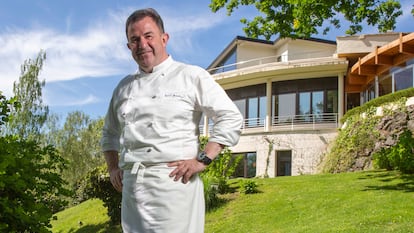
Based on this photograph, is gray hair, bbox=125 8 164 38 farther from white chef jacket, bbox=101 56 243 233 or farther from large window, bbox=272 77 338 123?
large window, bbox=272 77 338 123

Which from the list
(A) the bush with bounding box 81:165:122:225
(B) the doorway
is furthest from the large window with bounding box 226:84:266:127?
(A) the bush with bounding box 81:165:122:225

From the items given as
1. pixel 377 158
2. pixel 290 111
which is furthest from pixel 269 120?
pixel 377 158

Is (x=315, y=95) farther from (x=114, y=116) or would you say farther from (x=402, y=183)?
(x=114, y=116)

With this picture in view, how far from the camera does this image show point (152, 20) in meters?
2.96

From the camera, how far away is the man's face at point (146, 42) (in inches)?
116

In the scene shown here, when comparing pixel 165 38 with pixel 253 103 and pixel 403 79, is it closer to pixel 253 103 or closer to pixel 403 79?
pixel 403 79

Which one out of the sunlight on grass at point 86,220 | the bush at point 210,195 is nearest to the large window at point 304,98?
the sunlight on grass at point 86,220

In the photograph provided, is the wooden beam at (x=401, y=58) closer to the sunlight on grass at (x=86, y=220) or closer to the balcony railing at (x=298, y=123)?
the balcony railing at (x=298, y=123)

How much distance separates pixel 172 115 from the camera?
285cm

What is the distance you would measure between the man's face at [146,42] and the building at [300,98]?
22.8 m

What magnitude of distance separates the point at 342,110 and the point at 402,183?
15.1 meters

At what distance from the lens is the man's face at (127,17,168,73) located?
2.94 metres

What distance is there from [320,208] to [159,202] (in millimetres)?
9884

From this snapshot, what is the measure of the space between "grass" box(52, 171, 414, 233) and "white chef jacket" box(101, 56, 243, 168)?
283 inches
